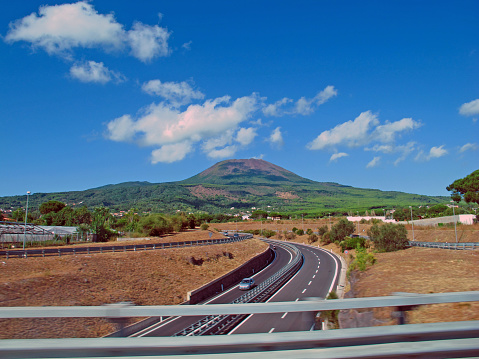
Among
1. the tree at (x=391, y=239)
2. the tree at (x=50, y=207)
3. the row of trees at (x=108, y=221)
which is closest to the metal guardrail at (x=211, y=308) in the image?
the tree at (x=391, y=239)

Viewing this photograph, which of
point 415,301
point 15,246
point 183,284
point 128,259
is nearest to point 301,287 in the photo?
point 183,284

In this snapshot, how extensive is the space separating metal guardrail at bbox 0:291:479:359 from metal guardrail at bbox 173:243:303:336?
1.77ft

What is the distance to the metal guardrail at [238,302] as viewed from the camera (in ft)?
13.1

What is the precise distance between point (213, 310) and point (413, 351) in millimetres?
1892

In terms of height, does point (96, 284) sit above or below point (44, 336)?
below

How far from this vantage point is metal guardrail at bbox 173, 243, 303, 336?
158 inches

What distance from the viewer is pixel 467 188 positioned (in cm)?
6062

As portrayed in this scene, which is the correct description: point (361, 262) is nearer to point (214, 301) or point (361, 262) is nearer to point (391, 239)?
point (214, 301)

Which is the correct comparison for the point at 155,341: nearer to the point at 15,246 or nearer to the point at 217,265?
the point at 217,265

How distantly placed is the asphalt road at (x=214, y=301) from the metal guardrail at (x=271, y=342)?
43cm

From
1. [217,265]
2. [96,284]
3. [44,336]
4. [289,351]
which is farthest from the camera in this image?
[217,265]

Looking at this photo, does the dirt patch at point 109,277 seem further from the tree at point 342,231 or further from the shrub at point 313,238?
the shrub at point 313,238

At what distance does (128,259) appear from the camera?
3316 cm

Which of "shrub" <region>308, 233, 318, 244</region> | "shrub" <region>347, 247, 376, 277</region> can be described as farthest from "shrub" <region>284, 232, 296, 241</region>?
"shrub" <region>347, 247, 376, 277</region>
